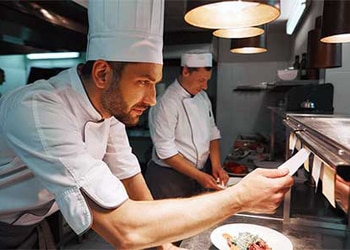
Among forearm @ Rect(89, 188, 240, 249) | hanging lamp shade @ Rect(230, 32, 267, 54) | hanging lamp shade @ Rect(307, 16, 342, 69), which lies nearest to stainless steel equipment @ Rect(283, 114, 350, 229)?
forearm @ Rect(89, 188, 240, 249)

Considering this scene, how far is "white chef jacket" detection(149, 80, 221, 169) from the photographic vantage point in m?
2.26

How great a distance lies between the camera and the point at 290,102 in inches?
87.3

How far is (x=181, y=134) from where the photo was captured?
2348mm

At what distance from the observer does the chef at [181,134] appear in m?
2.25

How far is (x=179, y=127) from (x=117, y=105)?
4.51ft

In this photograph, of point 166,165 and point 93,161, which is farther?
point 166,165

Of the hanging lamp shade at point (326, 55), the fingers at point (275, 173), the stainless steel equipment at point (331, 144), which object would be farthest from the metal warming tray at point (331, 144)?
the hanging lamp shade at point (326, 55)

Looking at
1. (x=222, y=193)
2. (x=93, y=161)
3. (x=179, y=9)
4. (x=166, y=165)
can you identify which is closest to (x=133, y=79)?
(x=93, y=161)

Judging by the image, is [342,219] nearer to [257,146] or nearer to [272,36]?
[257,146]

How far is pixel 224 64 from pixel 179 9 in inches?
69.8

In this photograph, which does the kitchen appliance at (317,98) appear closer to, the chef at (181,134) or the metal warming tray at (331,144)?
the chef at (181,134)

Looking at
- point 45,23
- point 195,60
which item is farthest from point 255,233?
point 45,23

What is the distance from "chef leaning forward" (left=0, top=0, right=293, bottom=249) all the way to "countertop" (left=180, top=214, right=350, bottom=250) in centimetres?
13

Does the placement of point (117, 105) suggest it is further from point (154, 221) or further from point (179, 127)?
point (179, 127)
